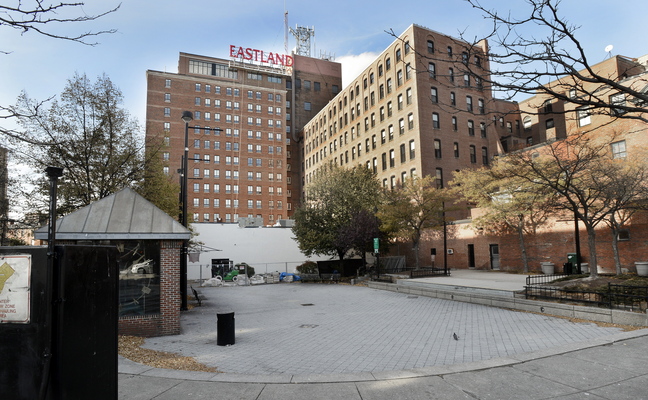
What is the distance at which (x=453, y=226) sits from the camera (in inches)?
1523

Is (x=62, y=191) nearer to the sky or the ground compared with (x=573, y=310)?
nearer to the sky

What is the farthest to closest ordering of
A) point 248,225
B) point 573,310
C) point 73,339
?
point 248,225
point 573,310
point 73,339

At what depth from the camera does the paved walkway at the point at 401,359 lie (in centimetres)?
617

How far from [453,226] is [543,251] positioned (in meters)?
9.63

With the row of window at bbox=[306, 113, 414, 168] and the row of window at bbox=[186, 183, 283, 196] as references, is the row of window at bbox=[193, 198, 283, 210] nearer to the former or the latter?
the row of window at bbox=[186, 183, 283, 196]

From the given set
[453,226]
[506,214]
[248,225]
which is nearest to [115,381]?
[506,214]

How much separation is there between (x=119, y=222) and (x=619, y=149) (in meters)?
31.4

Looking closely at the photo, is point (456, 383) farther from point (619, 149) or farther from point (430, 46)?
point (430, 46)

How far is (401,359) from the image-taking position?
8148 mm

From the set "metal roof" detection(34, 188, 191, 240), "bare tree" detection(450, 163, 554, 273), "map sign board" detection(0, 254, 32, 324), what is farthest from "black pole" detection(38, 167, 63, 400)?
"bare tree" detection(450, 163, 554, 273)

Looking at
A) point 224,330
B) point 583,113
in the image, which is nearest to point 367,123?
point 583,113

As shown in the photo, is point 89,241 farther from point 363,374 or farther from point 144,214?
point 363,374

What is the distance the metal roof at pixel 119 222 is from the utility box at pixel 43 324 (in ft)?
24.7

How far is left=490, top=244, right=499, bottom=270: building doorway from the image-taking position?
113ft
